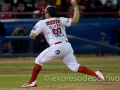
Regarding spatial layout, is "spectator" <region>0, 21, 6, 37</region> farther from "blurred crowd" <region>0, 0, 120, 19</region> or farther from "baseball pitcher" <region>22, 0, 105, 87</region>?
"baseball pitcher" <region>22, 0, 105, 87</region>

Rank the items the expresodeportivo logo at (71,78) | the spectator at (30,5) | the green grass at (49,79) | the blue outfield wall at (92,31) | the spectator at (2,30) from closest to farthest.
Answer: the green grass at (49,79) → the expresodeportivo logo at (71,78) → the spectator at (2,30) → the spectator at (30,5) → the blue outfield wall at (92,31)

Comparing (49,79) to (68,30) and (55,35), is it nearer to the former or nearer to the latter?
(55,35)

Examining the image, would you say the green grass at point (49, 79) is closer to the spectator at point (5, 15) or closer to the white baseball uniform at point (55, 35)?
the white baseball uniform at point (55, 35)

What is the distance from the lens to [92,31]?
20.0m

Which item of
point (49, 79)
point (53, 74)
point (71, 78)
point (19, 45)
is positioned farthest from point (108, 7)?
point (49, 79)

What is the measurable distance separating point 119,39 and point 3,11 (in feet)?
17.8

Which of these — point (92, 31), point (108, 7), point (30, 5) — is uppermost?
point (30, 5)

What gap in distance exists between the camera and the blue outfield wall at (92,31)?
19.8 metres

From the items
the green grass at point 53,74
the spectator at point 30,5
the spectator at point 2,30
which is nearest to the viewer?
the green grass at point 53,74

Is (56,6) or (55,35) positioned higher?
(55,35)

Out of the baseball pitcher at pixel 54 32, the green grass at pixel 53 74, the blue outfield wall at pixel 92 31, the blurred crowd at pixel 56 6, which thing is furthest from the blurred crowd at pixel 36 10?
A: the baseball pitcher at pixel 54 32

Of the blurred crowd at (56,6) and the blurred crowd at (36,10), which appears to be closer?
the blurred crowd at (36,10)

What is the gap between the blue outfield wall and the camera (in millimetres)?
19766

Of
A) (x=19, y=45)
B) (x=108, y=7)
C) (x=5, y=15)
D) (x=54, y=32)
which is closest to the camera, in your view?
(x=54, y=32)
